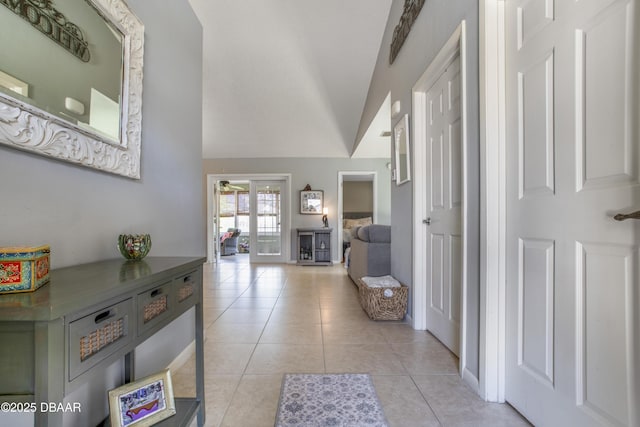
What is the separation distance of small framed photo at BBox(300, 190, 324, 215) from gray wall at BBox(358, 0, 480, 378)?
9.46 ft

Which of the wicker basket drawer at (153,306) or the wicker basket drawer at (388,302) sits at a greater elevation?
the wicker basket drawer at (153,306)

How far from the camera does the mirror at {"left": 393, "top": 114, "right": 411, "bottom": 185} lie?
242 centimetres

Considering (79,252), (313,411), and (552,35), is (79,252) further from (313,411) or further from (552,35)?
(552,35)

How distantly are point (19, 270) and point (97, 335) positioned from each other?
0.77 ft

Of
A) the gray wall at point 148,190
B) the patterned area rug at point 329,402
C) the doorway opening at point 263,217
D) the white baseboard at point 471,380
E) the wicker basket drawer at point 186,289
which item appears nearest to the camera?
the gray wall at point 148,190

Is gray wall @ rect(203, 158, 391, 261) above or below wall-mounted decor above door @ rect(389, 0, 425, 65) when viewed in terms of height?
below

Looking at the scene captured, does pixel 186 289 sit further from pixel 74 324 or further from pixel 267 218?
pixel 267 218

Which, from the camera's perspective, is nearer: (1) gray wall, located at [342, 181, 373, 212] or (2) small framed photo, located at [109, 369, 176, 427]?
(2) small framed photo, located at [109, 369, 176, 427]

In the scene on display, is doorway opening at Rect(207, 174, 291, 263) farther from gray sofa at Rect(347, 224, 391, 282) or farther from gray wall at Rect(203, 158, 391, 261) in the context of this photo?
gray sofa at Rect(347, 224, 391, 282)

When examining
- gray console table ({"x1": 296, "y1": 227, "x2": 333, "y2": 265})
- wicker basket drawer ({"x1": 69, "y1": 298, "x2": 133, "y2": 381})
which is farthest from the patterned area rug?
gray console table ({"x1": 296, "y1": 227, "x2": 333, "y2": 265})

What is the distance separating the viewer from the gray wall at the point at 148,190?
898 millimetres

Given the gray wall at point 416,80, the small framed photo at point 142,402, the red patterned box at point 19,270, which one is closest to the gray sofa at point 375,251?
the gray wall at point 416,80

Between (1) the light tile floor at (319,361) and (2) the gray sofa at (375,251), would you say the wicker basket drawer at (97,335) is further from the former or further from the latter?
(2) the gray sofa at (375,251)

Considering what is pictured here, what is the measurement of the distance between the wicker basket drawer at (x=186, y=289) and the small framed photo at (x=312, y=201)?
494 cm
